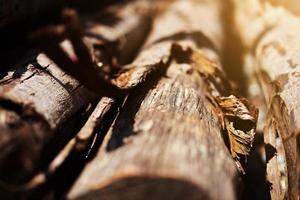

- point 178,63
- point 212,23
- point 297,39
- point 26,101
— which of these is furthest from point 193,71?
point 212,23

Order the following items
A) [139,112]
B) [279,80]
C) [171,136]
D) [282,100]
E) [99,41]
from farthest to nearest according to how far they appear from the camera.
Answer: [99,41], [279,80], [282,100], [139,112], [171,136]

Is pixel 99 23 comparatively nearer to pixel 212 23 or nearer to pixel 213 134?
pixel 212 23

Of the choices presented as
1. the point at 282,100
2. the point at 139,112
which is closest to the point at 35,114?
the point at 139,112

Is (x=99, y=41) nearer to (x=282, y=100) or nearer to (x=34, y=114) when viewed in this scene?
(x=34, y=114)

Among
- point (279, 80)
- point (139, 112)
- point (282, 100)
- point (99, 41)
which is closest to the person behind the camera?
point (139, 112)

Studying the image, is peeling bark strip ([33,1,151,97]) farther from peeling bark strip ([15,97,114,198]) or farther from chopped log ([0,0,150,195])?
peeling bark strip ([15,97,114,198])

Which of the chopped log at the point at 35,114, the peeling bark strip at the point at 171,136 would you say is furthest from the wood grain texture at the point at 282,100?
the chopped log at the point at 35,114
